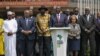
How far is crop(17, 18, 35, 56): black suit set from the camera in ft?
60.4

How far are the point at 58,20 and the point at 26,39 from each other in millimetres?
1291

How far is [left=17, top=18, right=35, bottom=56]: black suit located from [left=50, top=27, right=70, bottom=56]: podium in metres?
1.15

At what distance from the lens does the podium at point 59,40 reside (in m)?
17.3

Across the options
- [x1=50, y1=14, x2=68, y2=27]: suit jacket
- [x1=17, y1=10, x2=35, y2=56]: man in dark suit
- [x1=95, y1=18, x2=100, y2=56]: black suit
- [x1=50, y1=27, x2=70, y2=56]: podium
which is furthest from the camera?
[x1=95, y1=18, x2=100, y2=56]: black suit

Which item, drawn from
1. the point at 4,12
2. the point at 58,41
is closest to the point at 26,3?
the point at 4,12

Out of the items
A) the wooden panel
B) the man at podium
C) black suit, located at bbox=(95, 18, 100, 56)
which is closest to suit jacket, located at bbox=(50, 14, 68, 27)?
the man at podium

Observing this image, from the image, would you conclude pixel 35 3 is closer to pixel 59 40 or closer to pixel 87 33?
pixel 87 33

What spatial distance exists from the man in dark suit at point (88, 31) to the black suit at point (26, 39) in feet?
5.89

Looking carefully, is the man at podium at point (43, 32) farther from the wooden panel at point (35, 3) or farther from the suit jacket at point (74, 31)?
the wooden panel at point (35, 3)

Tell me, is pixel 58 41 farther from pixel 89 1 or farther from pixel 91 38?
pixel 89 1

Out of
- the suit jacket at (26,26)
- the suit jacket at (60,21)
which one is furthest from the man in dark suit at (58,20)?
the suit jacket at (26,26)

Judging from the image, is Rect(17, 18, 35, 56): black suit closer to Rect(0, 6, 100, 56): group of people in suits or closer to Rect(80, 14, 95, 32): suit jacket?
Rect(0, 6, 100, 56): group of people in suits

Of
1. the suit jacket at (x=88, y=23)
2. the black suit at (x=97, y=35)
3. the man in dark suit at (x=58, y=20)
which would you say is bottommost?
the black suit at (x=97, y=35)

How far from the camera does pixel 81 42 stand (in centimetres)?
1898
